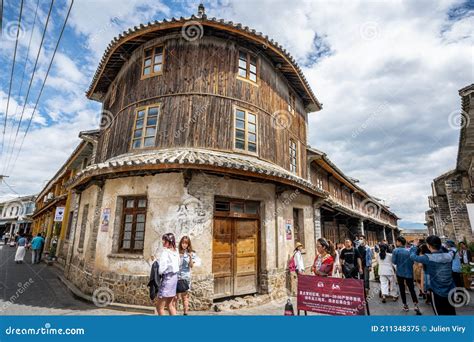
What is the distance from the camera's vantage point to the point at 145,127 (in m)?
9.51

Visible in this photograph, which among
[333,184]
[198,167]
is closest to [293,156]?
[198,167]

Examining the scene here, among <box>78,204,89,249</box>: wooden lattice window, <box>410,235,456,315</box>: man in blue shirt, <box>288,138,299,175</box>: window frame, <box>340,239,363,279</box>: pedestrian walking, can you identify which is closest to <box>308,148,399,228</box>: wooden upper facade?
<box>288,138,299,175</box>: window frame

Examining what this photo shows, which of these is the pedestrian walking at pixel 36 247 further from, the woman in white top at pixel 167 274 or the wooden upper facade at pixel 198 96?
the woman in white top at pixel 167 274

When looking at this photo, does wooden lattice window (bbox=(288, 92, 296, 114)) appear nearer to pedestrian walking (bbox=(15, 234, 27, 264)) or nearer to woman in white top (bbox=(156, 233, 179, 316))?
woman in white top (bbox=(156, 233, 179, 316))

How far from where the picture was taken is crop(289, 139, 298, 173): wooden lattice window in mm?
11961

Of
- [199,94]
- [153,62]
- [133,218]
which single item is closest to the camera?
[133,218]

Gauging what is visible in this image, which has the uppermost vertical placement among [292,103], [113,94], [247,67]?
[247,67]

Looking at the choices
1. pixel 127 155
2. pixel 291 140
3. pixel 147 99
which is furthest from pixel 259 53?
pixel 127 155

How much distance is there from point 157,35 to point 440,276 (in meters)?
11.5

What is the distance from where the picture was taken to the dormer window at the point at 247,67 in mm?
10297

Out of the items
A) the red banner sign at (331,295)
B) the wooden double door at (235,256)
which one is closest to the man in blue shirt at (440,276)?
the red banner sign at (331,295)

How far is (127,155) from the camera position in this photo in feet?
30.4

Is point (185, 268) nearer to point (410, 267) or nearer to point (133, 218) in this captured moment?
point (133, 218)

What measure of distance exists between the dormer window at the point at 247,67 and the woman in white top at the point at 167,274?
7.46 m
